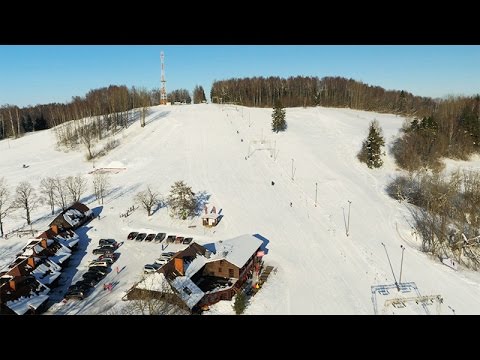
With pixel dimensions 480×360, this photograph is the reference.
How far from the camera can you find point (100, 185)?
4225 cm

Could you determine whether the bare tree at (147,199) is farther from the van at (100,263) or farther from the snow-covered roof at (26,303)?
the snow-covered roof at (26,303)

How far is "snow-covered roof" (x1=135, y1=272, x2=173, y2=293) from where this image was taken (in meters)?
21.4

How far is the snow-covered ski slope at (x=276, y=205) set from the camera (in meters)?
23.7

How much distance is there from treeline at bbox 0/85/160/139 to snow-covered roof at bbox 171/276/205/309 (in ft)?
171

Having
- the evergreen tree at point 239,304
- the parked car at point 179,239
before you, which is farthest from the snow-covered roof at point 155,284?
the parked car at point 179,239

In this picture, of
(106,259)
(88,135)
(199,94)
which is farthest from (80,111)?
(106,259)

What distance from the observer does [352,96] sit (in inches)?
3482

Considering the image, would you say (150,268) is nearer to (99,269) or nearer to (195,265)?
(195,265)

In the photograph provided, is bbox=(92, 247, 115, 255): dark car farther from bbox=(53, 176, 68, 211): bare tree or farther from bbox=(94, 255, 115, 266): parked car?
bbox=(53, 176, 68, 211): bare tree

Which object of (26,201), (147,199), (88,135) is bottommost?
(147,199)

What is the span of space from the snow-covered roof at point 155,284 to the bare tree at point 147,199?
45.8ft

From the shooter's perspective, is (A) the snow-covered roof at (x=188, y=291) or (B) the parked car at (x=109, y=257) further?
(B) the parked car at (x=109, y=257)

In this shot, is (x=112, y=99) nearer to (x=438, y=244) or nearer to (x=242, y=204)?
(x=242, y=204)

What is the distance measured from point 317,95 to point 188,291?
73407mm
